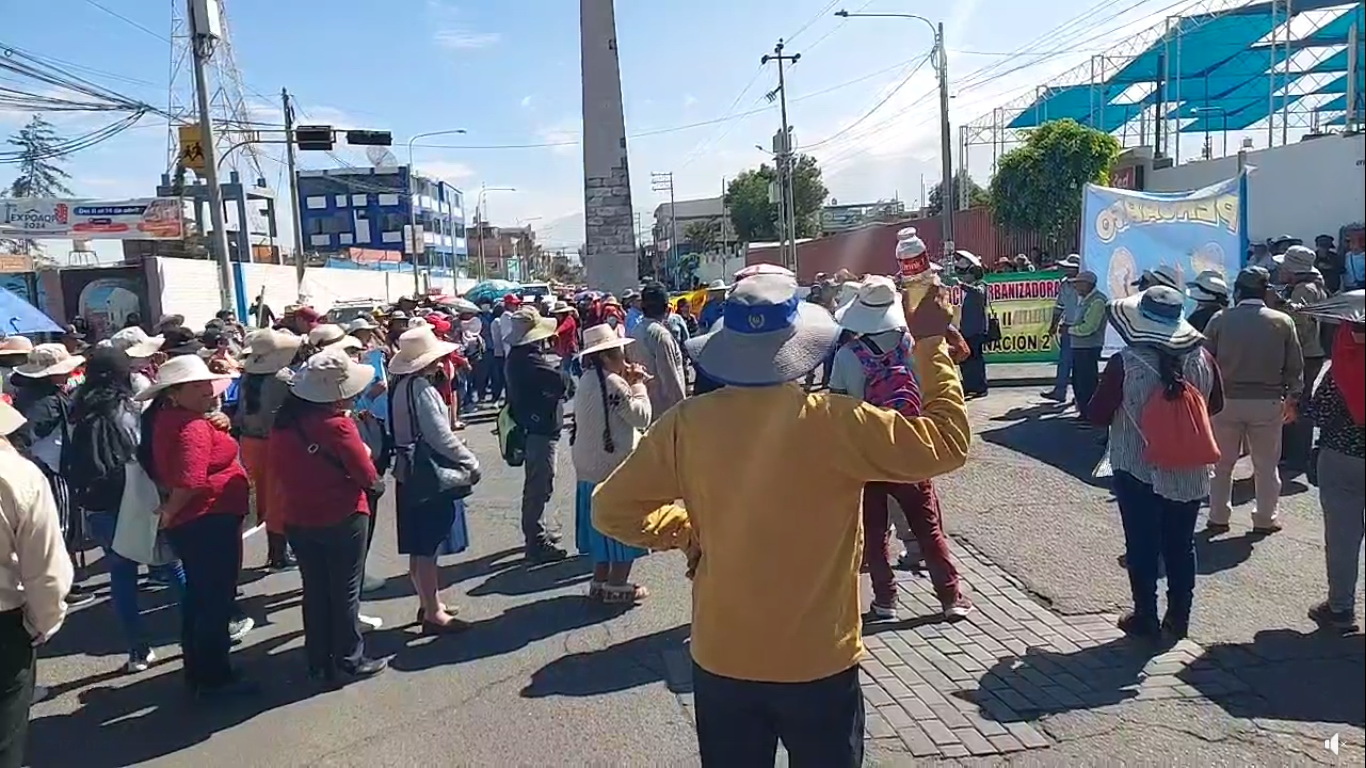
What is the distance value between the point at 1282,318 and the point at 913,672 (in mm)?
3379

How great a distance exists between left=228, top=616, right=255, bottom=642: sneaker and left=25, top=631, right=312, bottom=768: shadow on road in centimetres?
31

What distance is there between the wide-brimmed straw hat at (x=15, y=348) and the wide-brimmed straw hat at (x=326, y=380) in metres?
3.15

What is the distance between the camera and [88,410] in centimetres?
543

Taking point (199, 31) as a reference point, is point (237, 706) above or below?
below

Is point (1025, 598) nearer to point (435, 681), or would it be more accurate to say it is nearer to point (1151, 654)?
point (1151, 654)

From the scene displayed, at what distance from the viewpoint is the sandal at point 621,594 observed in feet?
19.5

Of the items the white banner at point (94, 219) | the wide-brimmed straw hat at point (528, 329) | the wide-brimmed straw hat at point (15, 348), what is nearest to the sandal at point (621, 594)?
the wide-brimmed straw hat at point (528, 329)

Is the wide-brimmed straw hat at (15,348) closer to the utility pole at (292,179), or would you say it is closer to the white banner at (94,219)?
the utility pole at (292,179)

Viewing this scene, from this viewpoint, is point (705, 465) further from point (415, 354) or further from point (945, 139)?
point (945, 139)

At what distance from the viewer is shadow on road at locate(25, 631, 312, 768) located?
4.45 meters

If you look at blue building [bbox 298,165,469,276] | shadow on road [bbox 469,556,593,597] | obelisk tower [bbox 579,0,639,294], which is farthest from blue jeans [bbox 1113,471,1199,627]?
blue building [bbox 298,165,469,276]

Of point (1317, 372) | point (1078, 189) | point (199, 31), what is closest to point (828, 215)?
point (1078, 189)

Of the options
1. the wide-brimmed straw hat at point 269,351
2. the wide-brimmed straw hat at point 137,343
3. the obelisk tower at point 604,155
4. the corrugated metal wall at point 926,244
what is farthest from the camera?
the corrugated metal wall at point 926,244

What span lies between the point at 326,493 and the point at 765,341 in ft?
10.0
